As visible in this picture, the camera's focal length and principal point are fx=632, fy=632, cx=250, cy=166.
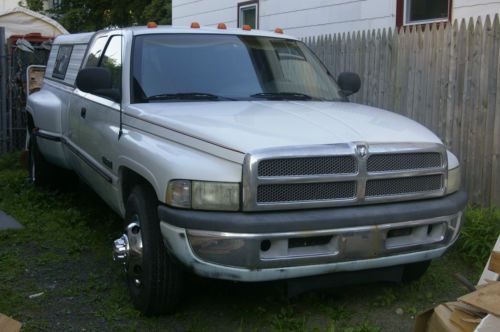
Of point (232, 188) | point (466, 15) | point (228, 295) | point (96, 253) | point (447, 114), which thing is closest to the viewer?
point (232, 188)

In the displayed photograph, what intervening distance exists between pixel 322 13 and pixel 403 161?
259 inches

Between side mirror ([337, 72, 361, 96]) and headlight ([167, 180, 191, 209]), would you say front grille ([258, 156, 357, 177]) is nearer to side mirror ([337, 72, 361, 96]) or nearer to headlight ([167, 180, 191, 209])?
headlight ([167, 180, 191, 209])

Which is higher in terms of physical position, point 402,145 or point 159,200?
point 402,145

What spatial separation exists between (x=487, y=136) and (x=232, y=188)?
3566 millimetres

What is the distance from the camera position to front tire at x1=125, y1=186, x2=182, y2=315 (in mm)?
3852

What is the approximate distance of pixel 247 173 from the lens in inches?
135

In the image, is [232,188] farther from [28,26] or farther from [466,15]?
[28,26]

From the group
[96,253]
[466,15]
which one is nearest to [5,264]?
[96,253]

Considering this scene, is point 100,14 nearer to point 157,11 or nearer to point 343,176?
point 157,11

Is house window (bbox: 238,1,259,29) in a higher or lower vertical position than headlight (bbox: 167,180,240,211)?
A: higher

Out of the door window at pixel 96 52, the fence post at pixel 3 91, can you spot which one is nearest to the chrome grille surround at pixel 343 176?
the door window at pixel 96 52

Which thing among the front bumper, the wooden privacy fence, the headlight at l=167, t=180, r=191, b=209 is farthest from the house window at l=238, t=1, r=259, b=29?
the headlight at l=167, t=180, r=191, b=209

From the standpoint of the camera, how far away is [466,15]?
7594 millimetres

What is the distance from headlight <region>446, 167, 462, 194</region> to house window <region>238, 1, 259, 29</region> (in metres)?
8.03
